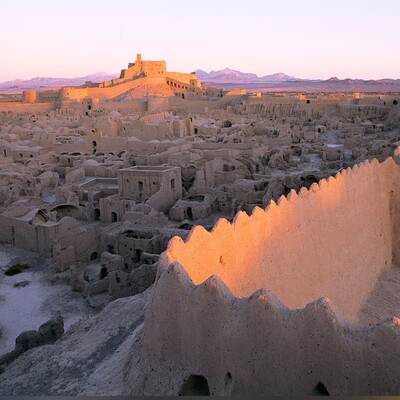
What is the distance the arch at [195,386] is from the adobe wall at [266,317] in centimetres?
7

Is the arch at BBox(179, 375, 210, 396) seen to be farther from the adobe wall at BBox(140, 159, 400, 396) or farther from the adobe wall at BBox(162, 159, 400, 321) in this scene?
the adobe wall at BBox(162, 159, 400, 321)

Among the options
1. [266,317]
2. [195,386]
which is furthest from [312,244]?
[266,317]

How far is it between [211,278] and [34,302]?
849 cm

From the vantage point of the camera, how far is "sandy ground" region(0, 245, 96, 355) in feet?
34.9

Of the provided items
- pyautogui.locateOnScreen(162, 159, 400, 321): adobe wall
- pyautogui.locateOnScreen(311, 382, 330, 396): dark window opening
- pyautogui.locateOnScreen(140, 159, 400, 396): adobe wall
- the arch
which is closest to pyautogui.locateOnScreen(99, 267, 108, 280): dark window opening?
A: pyautogui.locateOnScreen(162, 159, 400, 321): adobe wall

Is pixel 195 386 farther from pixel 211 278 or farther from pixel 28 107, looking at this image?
pixel 28 107

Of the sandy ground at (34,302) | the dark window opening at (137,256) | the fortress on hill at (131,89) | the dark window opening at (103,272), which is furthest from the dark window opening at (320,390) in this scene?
the fortress on hill at (131,89)

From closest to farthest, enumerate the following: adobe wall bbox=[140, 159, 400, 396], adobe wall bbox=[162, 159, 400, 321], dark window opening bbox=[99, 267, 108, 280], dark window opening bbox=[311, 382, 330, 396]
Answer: adobe wall bbox=[140, 159, 400, 396]
dark window opening bbox=[311, 382, 330, 396]
adobe wall bbox=[162, 159, 400, 321]
dark window opening bbox=[99, 267, 108, 280]

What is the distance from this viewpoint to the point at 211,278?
434cm

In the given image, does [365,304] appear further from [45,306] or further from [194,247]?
[45,306]

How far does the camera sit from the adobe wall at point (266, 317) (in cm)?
373

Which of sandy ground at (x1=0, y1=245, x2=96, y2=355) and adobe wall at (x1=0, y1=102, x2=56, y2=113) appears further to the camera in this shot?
adobe wall at (x1=0, y1=102, x2=56, y2=113)

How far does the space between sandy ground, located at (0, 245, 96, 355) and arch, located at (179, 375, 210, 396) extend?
6.00 meters

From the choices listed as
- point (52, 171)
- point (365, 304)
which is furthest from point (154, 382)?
point (52, 171)
